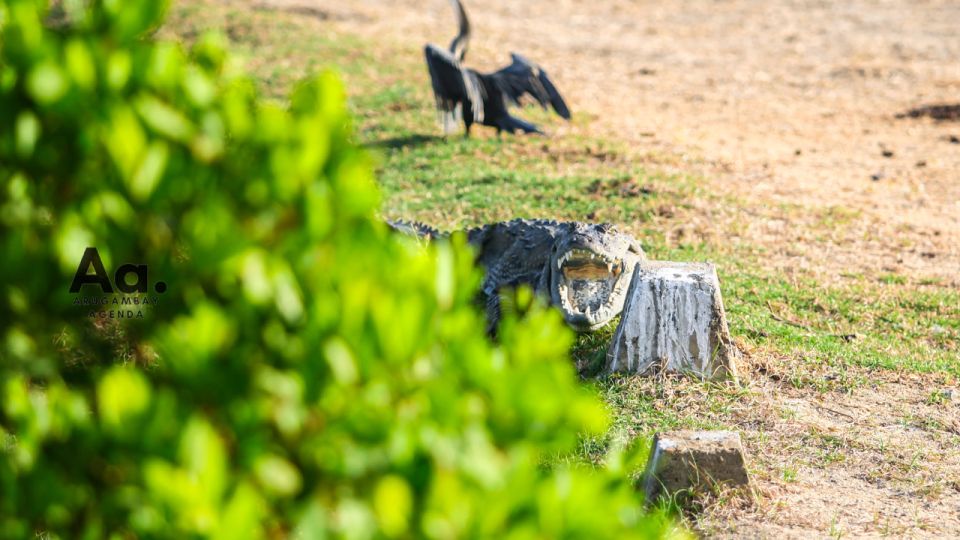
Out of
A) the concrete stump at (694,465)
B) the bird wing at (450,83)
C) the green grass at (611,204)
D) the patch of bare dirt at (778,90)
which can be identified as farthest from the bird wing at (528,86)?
the concrete stump at (694,465)

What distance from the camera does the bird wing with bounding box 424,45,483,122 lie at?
938 cm

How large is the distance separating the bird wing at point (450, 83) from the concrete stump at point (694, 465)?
19.7 feet

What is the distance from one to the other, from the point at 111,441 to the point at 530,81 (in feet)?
27.8

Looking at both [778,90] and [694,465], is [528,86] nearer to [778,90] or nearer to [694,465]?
[778,90]

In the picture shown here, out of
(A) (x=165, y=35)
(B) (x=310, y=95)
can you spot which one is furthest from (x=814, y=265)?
(A) (x=165, y=35)

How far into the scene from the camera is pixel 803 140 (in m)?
10.4

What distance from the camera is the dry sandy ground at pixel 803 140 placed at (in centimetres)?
419

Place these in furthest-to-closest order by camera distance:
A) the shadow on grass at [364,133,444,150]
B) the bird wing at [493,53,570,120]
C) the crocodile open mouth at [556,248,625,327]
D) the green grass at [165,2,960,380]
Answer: the shadow on grass at [364,133,444,150]
the bird wing at [493,53,570,120]
the green grass at [165,2,960,380]
the crocodile open mouth at [556,248,625,327]

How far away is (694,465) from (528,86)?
6316mm

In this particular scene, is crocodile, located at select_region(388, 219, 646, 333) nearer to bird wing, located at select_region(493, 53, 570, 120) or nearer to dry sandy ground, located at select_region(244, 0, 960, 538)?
dry sandy ground, located at select_region(244, 0, 960, 538)

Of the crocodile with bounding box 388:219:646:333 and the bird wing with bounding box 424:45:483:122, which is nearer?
the crocodile with bounding box 388:219:646:333

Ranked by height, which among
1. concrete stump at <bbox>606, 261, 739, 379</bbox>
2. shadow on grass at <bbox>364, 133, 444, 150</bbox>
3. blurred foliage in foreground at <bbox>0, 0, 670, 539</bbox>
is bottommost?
concrete stump at <bbox>606, 261, 739, 379</bbox>

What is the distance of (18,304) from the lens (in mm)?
1735

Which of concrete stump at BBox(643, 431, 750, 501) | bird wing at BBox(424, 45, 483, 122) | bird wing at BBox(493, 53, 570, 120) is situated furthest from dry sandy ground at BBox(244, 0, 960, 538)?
bird wing at BBox(424, 45, 483, 122)
